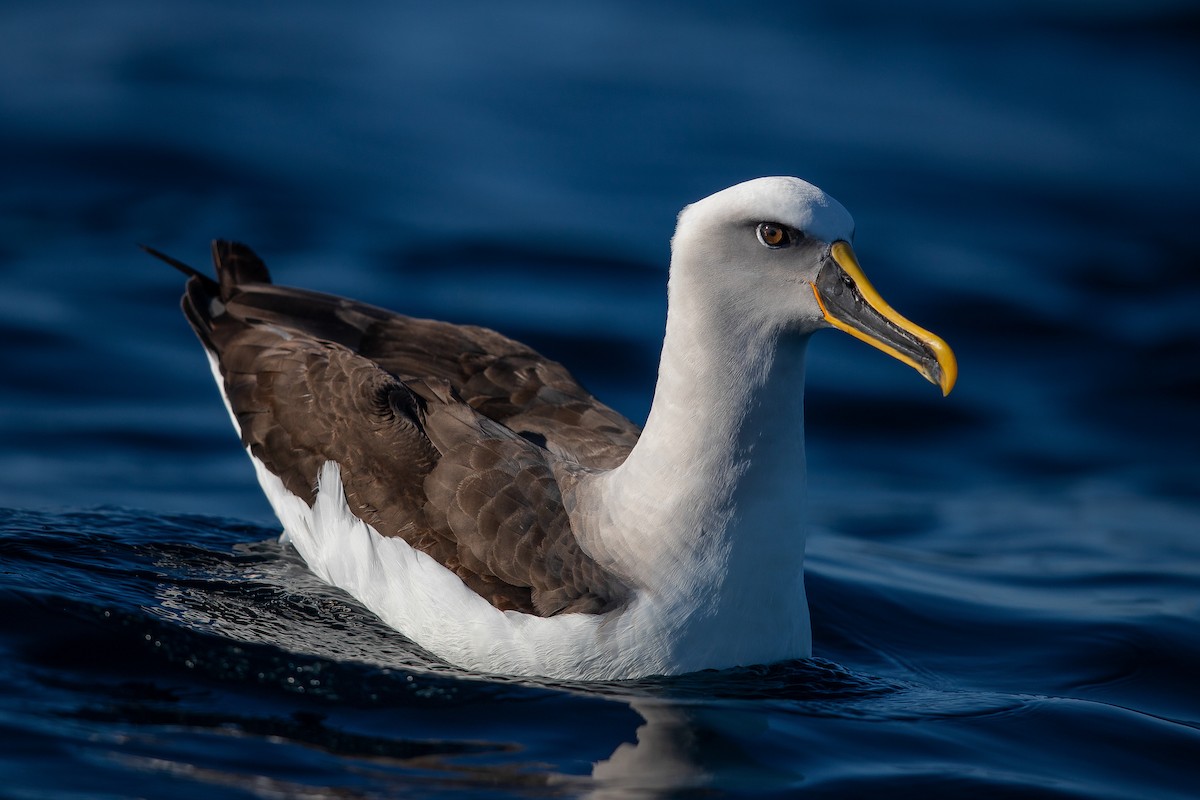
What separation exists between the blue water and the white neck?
1.33 ft

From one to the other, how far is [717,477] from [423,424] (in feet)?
4.90

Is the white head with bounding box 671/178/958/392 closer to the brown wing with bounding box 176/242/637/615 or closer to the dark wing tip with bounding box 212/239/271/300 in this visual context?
the brown wing with bounding box 176/242/637/615

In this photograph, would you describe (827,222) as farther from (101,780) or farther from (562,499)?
(101,780)

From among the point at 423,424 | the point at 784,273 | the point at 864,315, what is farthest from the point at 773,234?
the point at 423,424

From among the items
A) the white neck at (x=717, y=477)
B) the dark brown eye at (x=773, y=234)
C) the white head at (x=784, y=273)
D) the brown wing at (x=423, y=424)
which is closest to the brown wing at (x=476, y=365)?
the brown wing at (x=423, y=424)

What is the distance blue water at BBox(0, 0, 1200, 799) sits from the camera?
6199mm

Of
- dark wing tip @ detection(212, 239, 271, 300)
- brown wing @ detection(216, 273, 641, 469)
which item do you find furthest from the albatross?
dark wing tip @ detection(212, 239, 271, 300)

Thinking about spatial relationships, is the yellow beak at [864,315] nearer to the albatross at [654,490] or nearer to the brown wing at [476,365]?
the albatross at [654,490]

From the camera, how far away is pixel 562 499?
675 centimetres

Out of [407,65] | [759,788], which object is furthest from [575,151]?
[759,788]

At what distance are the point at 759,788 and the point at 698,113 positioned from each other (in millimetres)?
14134

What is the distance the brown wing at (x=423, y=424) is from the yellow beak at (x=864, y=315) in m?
1.41

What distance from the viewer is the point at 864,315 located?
6.09m

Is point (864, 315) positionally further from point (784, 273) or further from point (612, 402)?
point (612, 402)
